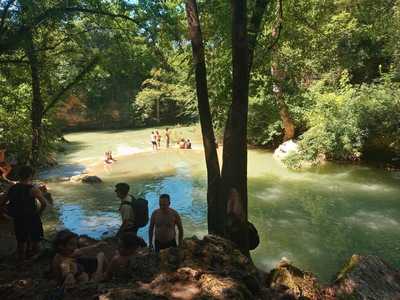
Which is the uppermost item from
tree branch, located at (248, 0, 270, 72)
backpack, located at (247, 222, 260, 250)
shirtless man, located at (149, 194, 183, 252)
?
tree branch, located at (248, 0, 270, 72)

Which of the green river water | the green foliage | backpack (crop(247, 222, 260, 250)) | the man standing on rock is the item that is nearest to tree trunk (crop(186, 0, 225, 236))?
backpack (crop(247, 222, 260, 250))

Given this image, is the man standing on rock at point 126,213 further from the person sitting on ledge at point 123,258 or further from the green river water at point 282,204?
the green river water at point 282,204

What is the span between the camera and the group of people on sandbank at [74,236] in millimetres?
5621

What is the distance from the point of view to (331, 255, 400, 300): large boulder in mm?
6789

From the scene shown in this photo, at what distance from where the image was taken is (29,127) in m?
16.3

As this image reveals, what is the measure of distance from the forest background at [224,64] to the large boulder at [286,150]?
87 centimetres

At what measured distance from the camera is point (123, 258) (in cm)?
557

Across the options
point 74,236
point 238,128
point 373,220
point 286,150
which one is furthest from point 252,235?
point 286,150

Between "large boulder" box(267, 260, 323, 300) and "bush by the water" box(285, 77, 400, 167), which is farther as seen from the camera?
"bush by the water" box(285, 77, 400, 167)

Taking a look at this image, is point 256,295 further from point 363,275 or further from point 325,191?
point 325,191

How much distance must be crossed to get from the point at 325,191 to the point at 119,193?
37.9 ft

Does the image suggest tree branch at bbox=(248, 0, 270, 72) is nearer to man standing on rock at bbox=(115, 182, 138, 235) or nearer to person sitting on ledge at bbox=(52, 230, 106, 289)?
man standing on rock at bbox=(115, 182, 138, 235)

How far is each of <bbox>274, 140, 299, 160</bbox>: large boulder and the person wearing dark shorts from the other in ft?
53.3

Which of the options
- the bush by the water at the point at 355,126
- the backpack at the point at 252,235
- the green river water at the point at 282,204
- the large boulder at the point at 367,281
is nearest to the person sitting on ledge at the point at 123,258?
the backpack at the point at 252,235
